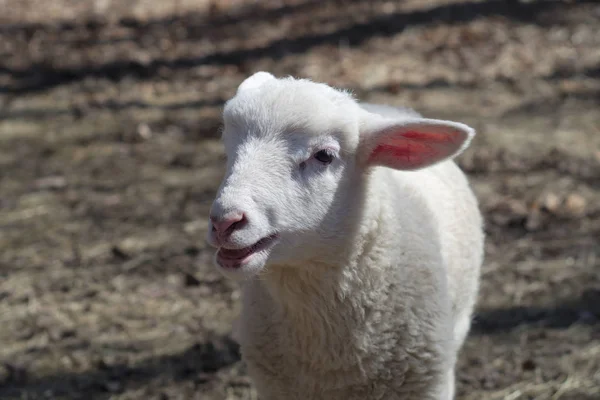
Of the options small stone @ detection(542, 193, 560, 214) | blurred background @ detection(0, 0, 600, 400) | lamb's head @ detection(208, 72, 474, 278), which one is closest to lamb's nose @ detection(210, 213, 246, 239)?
lamb's head @ detection(208, 72, 474, 278)

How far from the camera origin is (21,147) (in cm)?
802

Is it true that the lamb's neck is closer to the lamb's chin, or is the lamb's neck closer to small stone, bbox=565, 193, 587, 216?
the lamb's chin

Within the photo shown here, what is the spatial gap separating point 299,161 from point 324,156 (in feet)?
0.39

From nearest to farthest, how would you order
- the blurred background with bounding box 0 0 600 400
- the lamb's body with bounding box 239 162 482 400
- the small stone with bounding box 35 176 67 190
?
the lamb's body with bounding box 239 162 482 400, the blurred background with bounding box 0 0 600 400, the small stone with bounding box 35 176 67 190

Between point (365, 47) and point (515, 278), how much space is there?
4.48m

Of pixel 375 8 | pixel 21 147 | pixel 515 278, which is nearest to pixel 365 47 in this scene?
pixel 375 8

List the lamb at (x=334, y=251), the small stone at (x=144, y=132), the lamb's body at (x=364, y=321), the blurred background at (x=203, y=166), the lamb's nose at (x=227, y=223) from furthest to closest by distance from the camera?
the small stone at (x=144, y=132) < the blurred background at (x=203, y=166) < the lamb's body at (x=364, y=321) < the lamb at (x=334, y=251) < the lamb's nose at (x=227, y=223)

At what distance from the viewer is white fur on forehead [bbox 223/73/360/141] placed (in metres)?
3.40

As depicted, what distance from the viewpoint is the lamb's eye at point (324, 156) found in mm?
3459


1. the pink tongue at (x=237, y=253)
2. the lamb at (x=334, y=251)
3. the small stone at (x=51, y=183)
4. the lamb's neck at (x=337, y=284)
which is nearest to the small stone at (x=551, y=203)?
the lamb at (x=334, y=251)

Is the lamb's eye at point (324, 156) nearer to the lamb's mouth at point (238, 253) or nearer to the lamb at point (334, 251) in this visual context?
the lamb at point (334, 251)

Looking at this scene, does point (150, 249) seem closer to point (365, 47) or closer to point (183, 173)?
point (183, 173)

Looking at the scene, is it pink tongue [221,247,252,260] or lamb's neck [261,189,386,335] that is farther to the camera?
lamb's neck [261,189,386,335]

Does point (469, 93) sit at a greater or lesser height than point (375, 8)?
lesser
